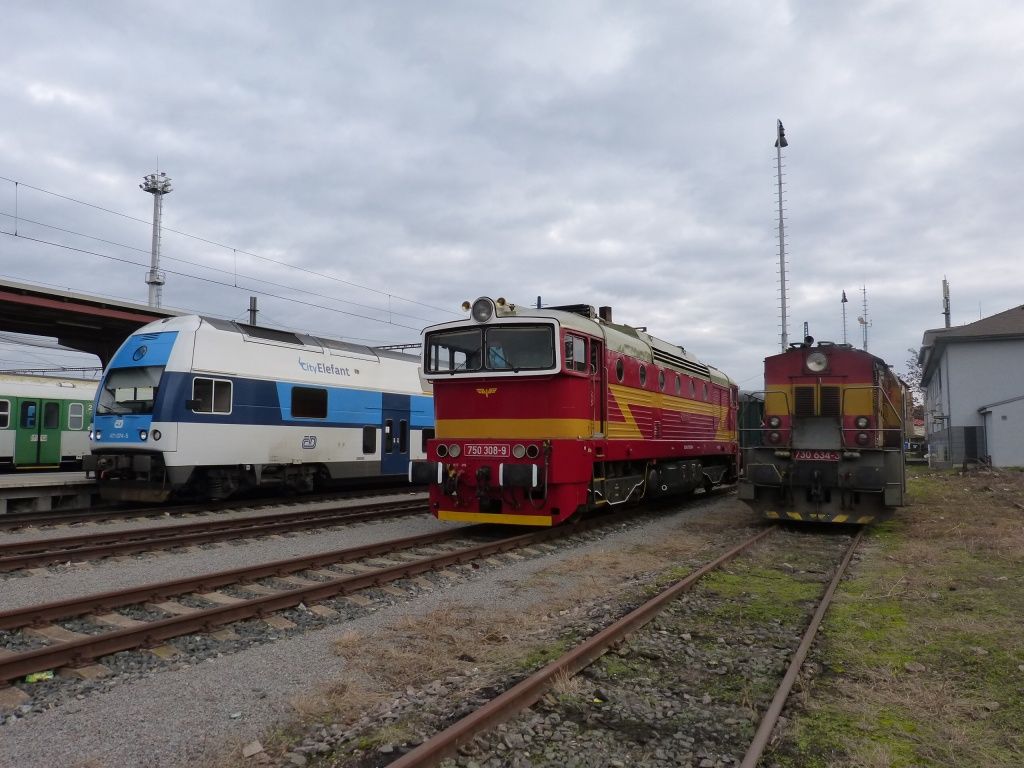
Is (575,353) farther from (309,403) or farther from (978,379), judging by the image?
Result: (978,379)

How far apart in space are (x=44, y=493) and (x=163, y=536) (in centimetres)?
608

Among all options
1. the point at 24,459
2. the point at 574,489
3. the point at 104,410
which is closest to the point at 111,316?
the point at 104,410

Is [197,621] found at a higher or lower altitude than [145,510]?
lower

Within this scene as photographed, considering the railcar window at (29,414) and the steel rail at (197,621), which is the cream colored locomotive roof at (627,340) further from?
the railcar window at (29,414)

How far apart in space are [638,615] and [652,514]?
27.5ft

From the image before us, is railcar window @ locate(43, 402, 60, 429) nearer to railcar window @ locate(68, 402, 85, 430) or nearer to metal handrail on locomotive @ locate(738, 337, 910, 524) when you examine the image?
railcar window @ locate(68, 402, 85, 430)

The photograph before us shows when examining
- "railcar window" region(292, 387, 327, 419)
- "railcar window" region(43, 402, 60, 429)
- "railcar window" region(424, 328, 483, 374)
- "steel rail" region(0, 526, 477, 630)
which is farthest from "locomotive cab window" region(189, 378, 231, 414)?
"railcar window" region(43, 402, 60, 429)

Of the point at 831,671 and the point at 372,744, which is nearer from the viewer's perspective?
the point at 372,744

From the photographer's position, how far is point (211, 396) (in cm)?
1406

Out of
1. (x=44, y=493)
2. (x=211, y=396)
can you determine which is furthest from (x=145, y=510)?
(x=44, y=493)

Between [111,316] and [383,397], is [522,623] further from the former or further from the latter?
[111,316]

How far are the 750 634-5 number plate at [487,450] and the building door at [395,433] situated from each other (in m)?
8.21

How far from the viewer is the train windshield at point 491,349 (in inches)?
402

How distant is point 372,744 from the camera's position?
388cm
